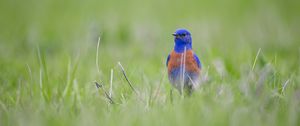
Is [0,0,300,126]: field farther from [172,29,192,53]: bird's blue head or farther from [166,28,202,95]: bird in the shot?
[172,29,192,53]: bird's blue head

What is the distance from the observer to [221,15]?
7988mm

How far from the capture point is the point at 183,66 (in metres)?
3.01

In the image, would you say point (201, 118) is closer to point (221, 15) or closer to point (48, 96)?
point (48, 96)

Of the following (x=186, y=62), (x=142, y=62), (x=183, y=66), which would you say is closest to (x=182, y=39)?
(x=186, y=62)

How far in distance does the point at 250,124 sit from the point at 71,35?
4.91 m

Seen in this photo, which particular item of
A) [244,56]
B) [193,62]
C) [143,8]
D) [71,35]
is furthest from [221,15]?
[193,62]

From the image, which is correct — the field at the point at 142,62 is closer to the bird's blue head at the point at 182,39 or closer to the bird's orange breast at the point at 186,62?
the bird's orange breast at the point at 186,62

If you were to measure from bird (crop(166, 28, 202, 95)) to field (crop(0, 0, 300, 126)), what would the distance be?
0.07 metres

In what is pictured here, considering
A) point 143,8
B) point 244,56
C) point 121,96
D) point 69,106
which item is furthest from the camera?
point 143,8

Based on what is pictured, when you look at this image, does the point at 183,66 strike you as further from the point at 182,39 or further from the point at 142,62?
the point at 142,62

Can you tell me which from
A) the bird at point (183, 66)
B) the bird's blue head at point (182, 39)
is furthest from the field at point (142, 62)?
the bird's blue head at point (182, 39)

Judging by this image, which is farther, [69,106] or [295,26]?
[295,26]

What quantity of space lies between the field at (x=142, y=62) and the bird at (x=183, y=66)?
74 mm

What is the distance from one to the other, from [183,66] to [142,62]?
165 centimetres
